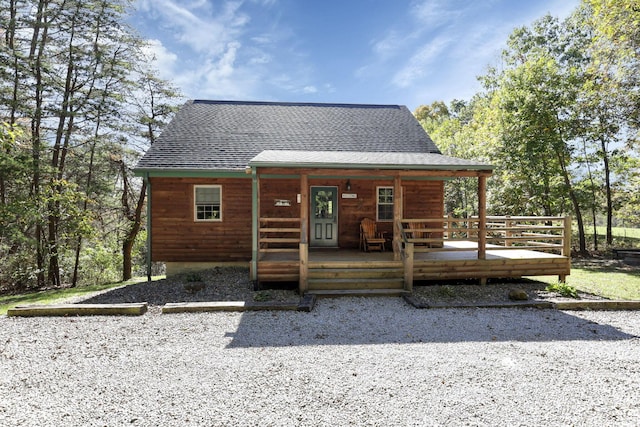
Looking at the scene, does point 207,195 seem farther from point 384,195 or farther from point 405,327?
point 405,327

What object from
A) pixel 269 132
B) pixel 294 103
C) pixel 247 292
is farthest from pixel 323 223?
pixel 294 103

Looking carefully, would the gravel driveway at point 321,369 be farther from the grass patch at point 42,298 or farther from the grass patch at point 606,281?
the grass patch at point 42,298

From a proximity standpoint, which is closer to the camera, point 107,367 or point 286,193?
point 107,367

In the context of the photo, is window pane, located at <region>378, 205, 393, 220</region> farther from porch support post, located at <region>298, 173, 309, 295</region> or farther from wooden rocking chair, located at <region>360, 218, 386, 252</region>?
porch support post, located at <region>298, 173, 309, 295</region>

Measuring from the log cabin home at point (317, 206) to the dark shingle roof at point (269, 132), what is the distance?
0.18 feet

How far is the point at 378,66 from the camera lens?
21078 millimetres

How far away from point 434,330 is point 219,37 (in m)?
15.0

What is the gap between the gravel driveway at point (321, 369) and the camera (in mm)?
2879

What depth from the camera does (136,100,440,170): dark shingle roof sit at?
9.84m

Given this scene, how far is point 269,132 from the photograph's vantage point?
461 inches

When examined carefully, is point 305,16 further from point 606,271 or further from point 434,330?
point 606,271

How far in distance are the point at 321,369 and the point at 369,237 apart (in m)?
6.25

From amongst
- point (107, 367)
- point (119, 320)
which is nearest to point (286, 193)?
point (119, 320)

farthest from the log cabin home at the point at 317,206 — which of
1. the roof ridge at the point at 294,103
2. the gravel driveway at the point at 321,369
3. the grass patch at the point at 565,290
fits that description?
the gravel driveway at the point at 321,369
